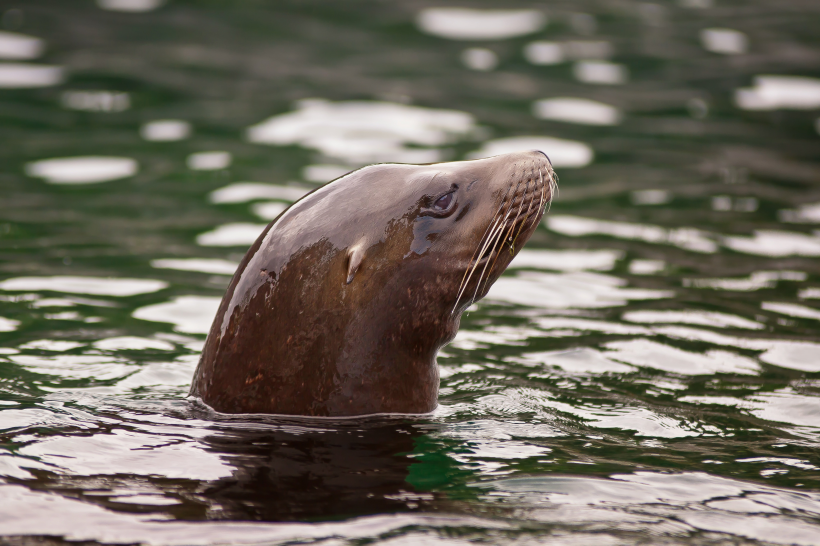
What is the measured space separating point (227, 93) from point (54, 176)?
3563 millimetres

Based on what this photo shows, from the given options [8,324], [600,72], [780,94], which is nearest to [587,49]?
[600,72]

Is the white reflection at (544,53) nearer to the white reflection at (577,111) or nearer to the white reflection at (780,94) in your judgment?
the white reflection at (577,111)

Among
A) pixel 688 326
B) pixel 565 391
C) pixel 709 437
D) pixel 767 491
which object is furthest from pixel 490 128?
pixel 767 491

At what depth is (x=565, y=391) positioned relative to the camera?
5668 millimetres

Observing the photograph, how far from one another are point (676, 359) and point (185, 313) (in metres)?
3.24

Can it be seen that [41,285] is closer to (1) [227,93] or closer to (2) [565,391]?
(2) [565,391]

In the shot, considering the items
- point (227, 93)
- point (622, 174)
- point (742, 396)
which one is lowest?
point (742, 396)

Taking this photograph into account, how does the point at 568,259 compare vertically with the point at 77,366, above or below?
above

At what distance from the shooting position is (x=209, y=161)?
35.9 ft

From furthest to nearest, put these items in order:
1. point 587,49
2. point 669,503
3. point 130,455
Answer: point 587,49
point 130,455
point 669,503

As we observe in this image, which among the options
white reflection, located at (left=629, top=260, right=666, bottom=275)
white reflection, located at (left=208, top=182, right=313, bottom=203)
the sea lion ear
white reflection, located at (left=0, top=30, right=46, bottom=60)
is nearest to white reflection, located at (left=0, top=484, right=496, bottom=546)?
the sea lion ear

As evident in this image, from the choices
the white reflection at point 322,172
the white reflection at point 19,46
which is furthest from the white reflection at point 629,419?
the white reflection at point 19,46

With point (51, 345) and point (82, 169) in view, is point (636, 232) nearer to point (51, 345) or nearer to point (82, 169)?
point (51, 345)

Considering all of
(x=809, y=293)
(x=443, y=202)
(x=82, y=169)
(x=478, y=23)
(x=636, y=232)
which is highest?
(x=478, y=23)
